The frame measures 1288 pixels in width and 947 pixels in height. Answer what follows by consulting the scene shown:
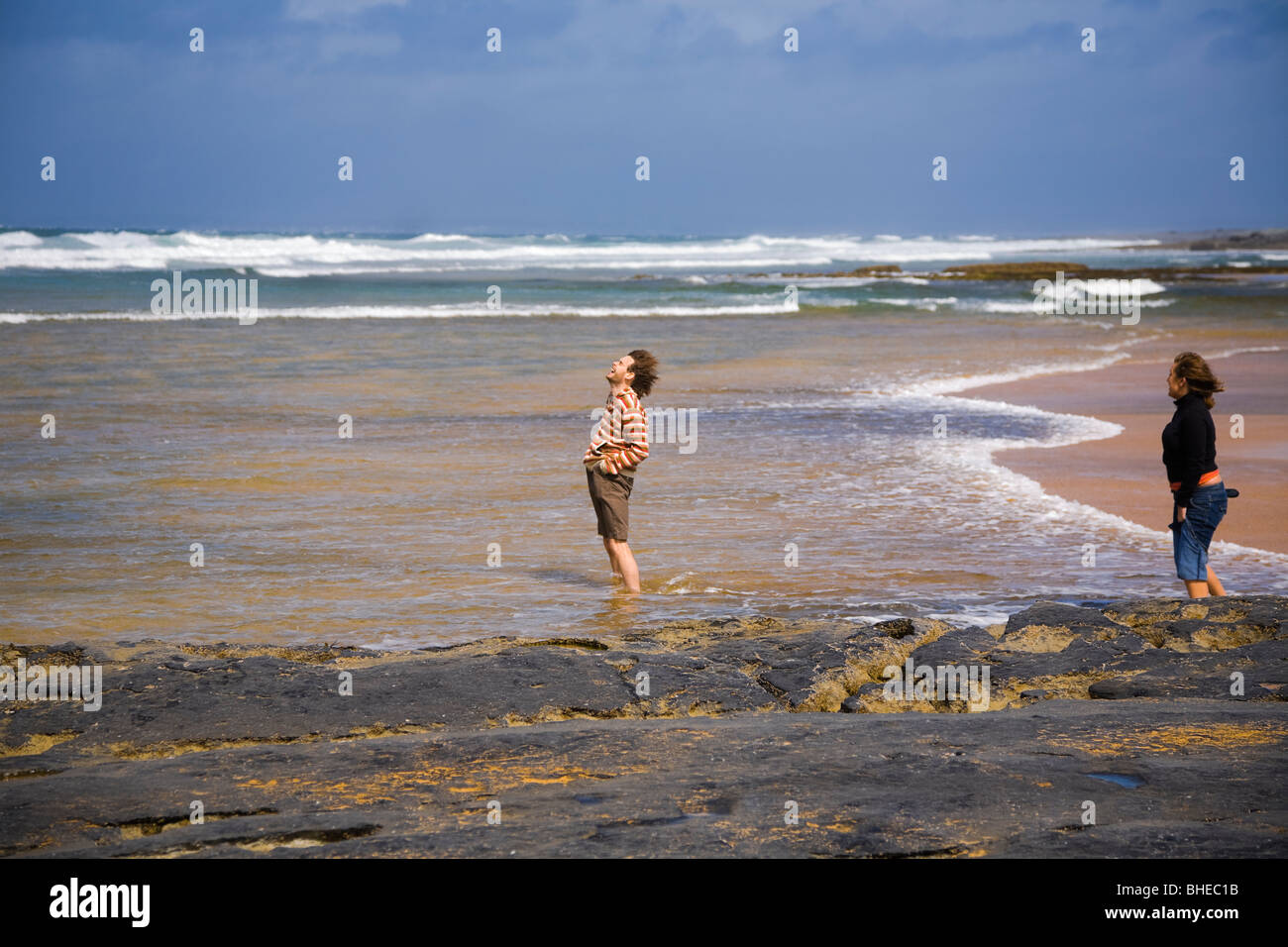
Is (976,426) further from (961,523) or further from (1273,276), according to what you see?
(1273,276)

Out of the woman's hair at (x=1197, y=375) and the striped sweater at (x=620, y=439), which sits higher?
the woman's hair at (x=1197, y=375)

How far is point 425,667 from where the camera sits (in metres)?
5.35

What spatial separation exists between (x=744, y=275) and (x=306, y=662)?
193ft

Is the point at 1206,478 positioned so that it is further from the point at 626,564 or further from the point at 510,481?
the point at 510,481

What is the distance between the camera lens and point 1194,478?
7.03 m

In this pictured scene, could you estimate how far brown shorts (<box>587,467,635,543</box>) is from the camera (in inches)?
300

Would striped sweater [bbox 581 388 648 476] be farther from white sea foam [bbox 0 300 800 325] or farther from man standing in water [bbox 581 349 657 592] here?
white sea foam [bbox 0 300 800 325]

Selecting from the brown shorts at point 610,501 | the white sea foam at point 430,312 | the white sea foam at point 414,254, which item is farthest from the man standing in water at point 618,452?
the white sea foam at point 414,254

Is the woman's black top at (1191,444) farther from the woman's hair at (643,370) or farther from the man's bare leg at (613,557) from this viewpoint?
the man's bare leg at (613,557)

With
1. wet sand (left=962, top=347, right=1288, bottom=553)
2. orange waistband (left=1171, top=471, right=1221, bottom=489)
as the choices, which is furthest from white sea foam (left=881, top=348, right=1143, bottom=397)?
orange waistband (left=1171, top=471, right=1221, bottom=489)

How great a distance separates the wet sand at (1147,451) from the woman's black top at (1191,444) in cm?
197

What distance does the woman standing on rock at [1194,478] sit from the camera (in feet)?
22.9

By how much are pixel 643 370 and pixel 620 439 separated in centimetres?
46
